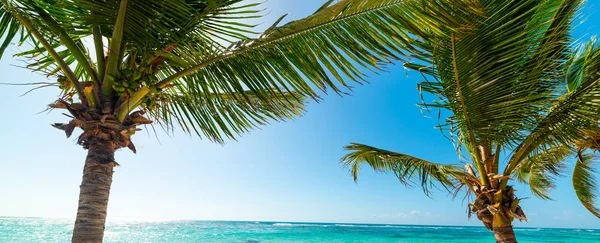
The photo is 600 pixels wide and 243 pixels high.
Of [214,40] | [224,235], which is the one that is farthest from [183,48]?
[224,235]

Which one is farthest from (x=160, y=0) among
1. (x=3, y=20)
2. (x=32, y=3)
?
(x=3, y=20)

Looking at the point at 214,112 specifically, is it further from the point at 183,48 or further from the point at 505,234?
the point at 505,234

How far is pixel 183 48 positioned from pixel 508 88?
2673mm

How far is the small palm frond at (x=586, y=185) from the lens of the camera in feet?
22.2

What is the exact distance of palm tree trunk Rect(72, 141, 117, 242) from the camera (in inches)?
89.7

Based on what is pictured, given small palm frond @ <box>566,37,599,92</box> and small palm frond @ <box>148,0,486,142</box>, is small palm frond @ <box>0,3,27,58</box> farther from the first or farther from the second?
small palm frond @ <box>566,37,599,92</box>

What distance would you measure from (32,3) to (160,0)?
0.84 metres

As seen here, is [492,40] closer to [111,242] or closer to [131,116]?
[131,116]

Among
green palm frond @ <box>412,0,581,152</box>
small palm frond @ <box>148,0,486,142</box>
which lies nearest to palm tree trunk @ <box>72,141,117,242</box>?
small palm frond @ <box>148,0,486,142</box>

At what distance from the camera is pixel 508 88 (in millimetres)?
3188

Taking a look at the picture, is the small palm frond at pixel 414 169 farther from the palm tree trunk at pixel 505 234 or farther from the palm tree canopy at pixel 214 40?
the palm tree canopy at pixel 214 40

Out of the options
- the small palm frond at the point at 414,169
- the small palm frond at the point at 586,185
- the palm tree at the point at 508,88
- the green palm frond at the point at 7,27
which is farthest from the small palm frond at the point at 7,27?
the small palm frond at the point at 586,185

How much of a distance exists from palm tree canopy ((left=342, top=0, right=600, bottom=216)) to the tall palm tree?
0.58 meters

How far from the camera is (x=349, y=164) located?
6793 mm
